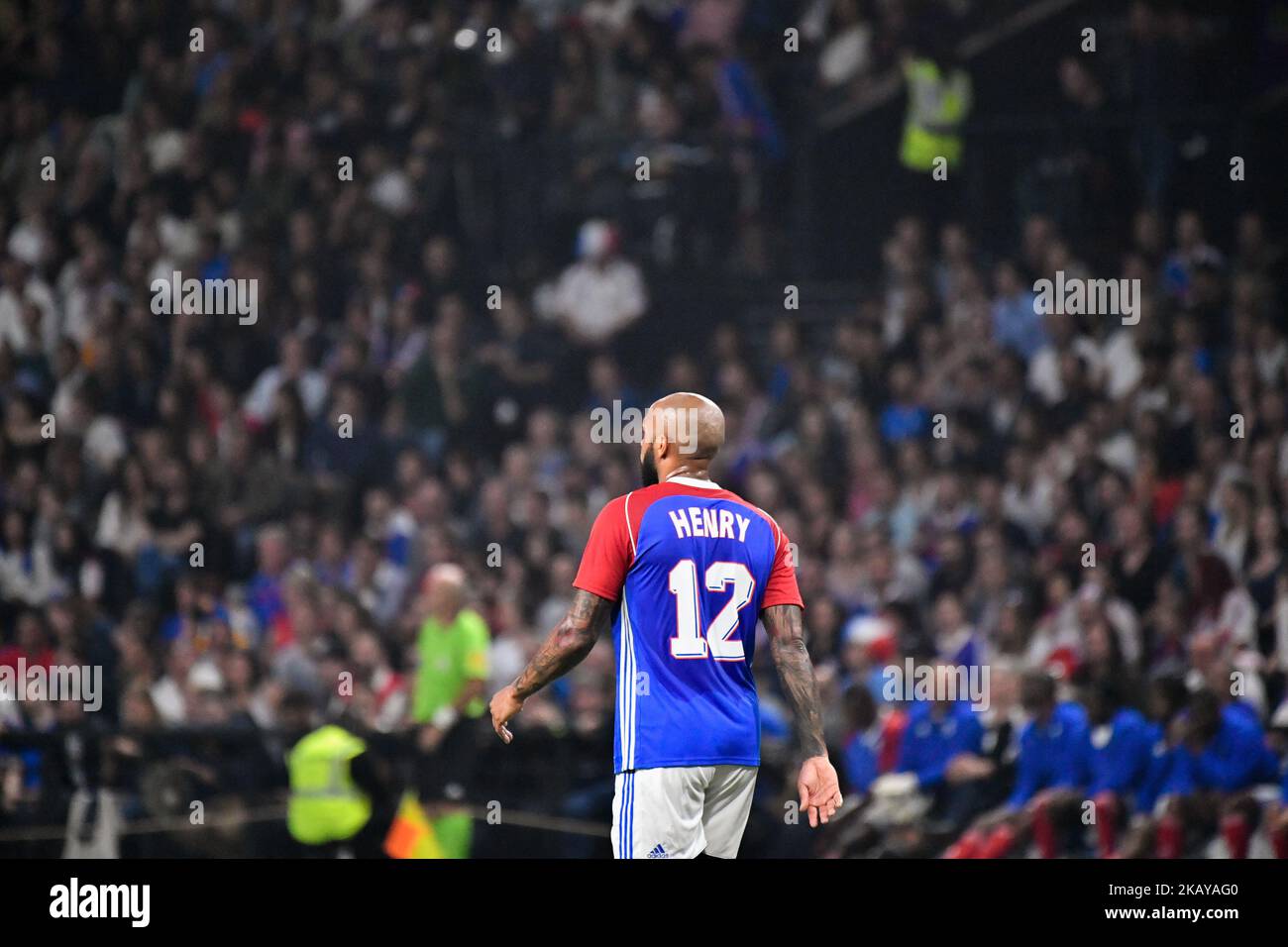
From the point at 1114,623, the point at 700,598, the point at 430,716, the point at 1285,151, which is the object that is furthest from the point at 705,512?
the point at 1285,151

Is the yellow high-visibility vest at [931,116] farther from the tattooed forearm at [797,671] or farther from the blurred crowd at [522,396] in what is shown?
the tattooed forearm at [797,671]

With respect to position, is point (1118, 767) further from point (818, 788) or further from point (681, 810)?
point (681, 810)

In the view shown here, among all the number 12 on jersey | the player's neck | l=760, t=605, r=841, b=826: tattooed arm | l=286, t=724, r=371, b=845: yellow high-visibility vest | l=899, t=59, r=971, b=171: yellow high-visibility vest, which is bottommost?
l=286, t=724, r=371, b=845: yellow high-visibility vest

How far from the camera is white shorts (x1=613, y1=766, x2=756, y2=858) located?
561cm

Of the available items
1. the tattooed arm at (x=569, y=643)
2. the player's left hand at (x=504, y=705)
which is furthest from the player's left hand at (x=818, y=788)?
the player's left hand at (x=504, y=705)

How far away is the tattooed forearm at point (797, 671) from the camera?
18.7ft

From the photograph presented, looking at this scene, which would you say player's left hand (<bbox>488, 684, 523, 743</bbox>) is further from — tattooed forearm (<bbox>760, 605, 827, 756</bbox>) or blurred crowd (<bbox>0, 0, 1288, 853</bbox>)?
blurred crowd (<bbox>0, 0, 1288, 853</bbox>)

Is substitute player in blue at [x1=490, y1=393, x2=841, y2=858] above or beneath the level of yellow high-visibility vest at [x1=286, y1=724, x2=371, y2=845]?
→ above

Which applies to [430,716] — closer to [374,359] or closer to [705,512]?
[374,359]

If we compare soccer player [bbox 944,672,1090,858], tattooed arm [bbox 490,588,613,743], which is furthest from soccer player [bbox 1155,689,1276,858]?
tattooed arm [bbox 490,588,613,743]

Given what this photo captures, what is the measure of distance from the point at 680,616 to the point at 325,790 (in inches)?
217

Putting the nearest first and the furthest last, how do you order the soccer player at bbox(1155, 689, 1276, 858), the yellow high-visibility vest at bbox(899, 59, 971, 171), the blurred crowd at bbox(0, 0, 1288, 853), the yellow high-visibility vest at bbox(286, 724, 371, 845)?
the soccer player at bbox(1155, 689, 1276, 858), the yellow high-visibility vest at bbox(286, 724, 371, 845), the blurred crowd at bbox(0, 0, 1288, 853), the yellow high-visibility vest at bbox(899, 59, 971, 171)

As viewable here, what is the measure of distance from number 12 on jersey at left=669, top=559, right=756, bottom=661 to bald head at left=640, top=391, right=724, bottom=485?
306mm
